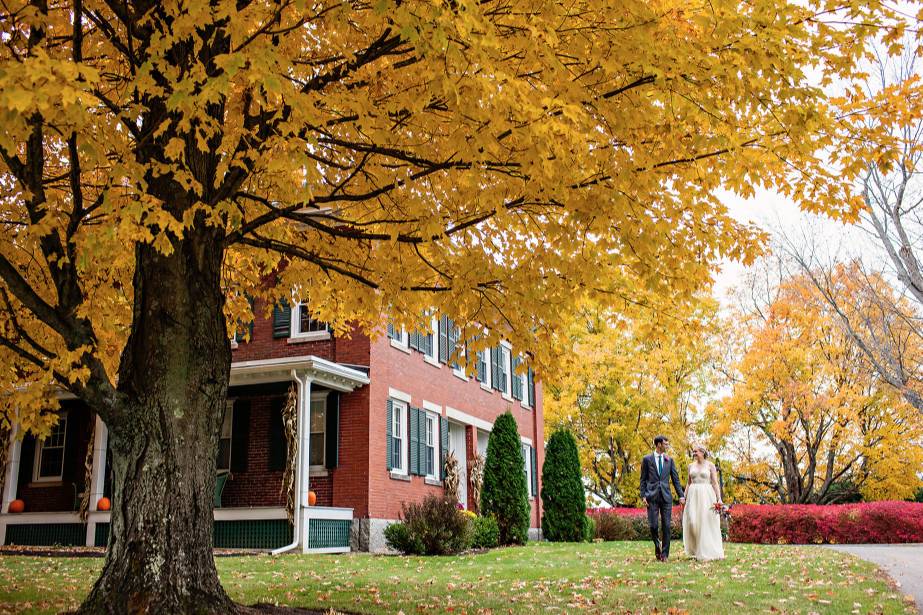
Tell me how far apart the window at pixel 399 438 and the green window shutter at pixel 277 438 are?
261 cm

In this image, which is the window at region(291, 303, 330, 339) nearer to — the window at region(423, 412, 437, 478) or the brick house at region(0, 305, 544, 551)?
the brick house at region(0, 305, 544, 551)

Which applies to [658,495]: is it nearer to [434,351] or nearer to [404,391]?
[404,391]

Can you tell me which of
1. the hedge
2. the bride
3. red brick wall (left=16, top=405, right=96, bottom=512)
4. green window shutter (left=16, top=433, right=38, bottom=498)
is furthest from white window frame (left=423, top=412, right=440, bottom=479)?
green window shutter (left=16, top=433, right=38, bottom=498)

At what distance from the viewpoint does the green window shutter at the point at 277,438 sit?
1741cm

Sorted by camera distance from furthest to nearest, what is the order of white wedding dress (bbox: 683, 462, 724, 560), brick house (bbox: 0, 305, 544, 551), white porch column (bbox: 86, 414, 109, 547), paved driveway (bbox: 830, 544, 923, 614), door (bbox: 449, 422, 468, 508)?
1. door (bbox: 449, 422, 468, 508)
2. white porch column (bbox: 86, 414, 109, 547)
3. brick house (bbox: 0, 305, 544, 551)
4. white wedding dress (bbox: 683, 462, 724, 560)
5. paved driveway (bbox: 830, 544, 923, 614)

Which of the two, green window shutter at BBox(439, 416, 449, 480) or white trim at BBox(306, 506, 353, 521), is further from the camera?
green window shutter at BBox(439, 416, 449, 480)

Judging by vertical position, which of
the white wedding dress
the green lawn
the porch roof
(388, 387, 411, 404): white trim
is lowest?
the green lawn

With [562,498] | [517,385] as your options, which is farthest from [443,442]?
[517,385]

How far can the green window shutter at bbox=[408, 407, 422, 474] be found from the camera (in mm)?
19703

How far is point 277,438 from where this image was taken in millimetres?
17672

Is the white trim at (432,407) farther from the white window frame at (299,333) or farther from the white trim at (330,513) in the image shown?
the white trim at (330,513)

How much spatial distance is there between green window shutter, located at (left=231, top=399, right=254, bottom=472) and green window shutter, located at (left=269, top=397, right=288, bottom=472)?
60 centimetres

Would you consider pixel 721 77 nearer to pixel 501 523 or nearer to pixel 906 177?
pixel 906 177

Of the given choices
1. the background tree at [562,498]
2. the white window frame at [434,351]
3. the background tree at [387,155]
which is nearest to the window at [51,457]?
the white window frame at [434,351]
